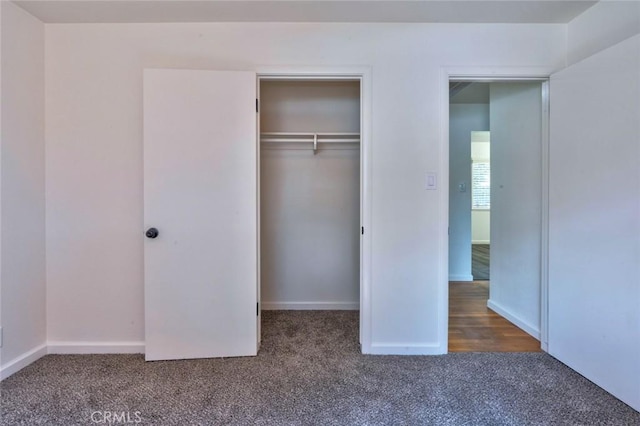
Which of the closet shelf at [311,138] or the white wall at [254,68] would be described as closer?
the white wall at [254,68]

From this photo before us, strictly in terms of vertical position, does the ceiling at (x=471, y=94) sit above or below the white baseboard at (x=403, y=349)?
above

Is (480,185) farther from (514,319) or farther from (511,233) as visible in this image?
(514,319)

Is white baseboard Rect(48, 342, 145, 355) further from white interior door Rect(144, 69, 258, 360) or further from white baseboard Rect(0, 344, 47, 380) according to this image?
white interior door Rect(144, 69, 258, 360)

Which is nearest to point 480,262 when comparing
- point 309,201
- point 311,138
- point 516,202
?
point 516,202

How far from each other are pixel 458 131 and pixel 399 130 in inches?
96.6

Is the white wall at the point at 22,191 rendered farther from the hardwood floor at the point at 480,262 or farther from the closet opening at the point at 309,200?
the hardwood floor at the point at 480,262

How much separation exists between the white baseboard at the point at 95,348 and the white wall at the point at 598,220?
3.06 metres

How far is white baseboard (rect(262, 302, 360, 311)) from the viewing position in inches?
123

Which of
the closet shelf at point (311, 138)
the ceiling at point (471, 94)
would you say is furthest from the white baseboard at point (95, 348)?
the ceiling at point (471, 94)

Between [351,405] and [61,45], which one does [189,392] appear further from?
[61,45]

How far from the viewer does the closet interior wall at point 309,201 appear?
307 centimetres

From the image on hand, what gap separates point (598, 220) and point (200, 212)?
2579 mm

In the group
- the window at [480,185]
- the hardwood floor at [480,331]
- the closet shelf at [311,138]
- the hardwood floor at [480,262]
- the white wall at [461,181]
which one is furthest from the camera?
the window at [480,185]

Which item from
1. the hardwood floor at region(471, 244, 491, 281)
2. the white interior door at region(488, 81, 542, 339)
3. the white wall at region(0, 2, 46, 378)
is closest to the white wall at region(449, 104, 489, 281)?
the hardwood floor at region(471, 244, 491, 281)
